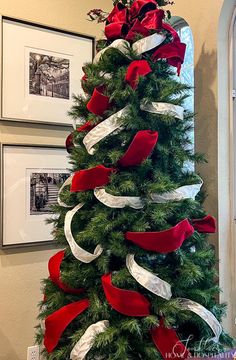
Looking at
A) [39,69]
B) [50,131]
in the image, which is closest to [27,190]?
[50,131]

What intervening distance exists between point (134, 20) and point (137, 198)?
607 mm

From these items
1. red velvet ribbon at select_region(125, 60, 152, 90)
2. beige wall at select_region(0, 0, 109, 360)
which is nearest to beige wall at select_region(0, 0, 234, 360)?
beige wall at select_region(0, 0, 109, 360)

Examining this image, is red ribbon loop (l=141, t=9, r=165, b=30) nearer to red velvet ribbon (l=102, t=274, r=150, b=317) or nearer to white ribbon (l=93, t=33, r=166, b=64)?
white ribbon (l=93, t=33, r=166, b=64)

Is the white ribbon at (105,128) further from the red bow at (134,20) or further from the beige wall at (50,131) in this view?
the beige wall at (50,131)

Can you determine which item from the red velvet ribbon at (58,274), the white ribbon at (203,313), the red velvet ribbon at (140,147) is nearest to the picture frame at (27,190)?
the red velvet ribbon at (58,274)

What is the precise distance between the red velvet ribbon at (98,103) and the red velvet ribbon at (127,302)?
54 cm

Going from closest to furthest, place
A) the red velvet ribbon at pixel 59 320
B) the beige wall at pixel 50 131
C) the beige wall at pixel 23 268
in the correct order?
the red velvet ribbon at pixel 59 320, the beige wall at pixel 50 131, the beige wall at pixel 23 268

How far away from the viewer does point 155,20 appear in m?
1.21

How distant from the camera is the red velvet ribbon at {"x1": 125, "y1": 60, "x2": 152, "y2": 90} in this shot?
1.14 metres

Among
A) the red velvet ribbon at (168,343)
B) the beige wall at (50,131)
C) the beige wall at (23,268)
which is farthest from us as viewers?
the beige wall at (23,268)

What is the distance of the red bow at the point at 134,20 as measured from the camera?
1.22 m

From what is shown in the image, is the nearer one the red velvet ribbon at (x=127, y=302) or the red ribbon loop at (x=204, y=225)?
the red velvet ribbon at (x=127, y=302)

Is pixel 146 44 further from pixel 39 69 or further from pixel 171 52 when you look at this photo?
pixel 39 69

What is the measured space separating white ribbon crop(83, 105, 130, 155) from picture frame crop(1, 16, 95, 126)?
2.89 ft
